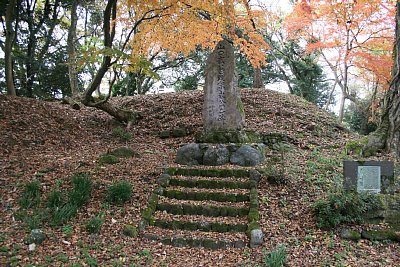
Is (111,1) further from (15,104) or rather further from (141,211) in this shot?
(141,211)

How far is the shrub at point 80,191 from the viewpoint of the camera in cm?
491

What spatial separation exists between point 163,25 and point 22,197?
727 cm

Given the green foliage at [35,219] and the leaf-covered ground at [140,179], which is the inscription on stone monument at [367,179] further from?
the green foliage at [35,219]

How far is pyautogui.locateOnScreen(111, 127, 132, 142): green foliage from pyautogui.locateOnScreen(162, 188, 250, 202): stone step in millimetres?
3760

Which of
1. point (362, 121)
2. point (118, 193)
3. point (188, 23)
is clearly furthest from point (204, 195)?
point (362, 121)

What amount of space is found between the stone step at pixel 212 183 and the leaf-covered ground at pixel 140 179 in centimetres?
35

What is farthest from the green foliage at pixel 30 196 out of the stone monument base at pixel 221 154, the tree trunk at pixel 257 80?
the tree trunk at pixel 257 80

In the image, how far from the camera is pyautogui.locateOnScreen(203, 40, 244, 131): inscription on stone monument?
789 centimetres

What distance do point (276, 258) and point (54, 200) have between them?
10.9 ft

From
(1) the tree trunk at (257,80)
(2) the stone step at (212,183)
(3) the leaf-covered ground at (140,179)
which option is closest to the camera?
(3) the leaf-covered ground at (140,179)

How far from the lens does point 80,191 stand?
502cm

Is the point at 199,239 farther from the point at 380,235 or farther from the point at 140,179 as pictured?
the point at 380,235

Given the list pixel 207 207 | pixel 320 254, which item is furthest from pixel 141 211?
pixel 320 254

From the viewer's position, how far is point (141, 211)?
5.20 m
